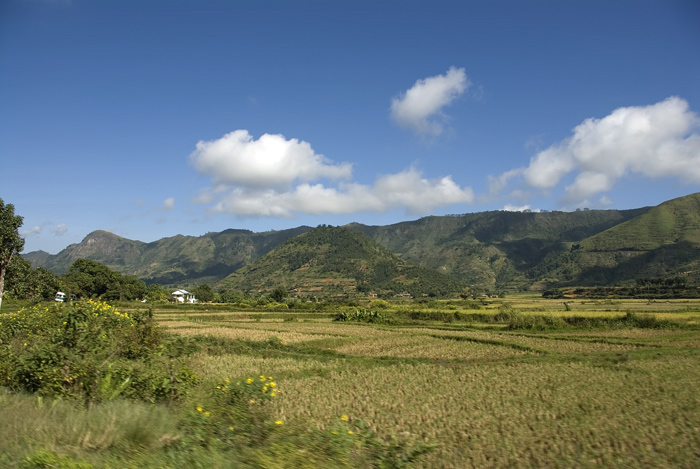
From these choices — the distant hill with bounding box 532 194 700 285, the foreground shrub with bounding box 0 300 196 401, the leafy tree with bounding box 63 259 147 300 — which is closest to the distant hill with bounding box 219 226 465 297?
the distant hill with bounding box 532 194 700 285

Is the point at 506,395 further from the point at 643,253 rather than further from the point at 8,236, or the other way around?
Answer: the point at 643,253

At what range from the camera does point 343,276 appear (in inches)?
6762

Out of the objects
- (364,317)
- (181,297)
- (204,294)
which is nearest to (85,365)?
(364,317)

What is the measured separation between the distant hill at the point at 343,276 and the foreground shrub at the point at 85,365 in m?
129

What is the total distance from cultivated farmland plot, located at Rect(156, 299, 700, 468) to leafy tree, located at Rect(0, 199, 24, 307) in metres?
20.1

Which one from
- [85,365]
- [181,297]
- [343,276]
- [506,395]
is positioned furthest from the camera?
[343,276]

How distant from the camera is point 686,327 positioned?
3556 cm

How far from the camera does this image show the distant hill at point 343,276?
151 metres

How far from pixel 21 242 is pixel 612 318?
5038cm

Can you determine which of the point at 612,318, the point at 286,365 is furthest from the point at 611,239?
the point at 286,365

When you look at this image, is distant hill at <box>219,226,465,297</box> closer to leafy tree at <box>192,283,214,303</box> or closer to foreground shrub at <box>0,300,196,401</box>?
leafy tree at <box>192,283,214,303</box>

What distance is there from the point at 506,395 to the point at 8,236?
116ft

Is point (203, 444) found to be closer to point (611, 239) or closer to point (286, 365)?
point (286, 365)

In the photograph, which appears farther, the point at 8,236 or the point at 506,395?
the point at 8,236
